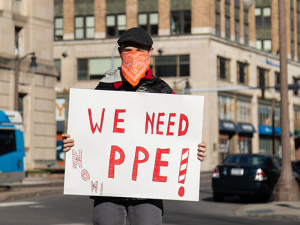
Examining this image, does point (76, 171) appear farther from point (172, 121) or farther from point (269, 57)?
point (269, 57)

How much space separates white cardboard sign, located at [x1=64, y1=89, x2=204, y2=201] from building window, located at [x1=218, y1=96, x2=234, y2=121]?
5059 centimetres

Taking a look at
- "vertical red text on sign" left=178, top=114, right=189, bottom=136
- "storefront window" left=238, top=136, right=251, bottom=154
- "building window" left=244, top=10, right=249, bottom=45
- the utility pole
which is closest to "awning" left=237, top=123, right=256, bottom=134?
"storefront window" left=238, top=136, right=251, bottom=154

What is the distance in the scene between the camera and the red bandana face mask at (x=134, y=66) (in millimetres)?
4586

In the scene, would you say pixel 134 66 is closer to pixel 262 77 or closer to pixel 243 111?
pixel 243 111

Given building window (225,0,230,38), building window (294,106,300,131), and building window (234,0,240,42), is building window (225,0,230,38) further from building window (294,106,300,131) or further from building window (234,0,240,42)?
building window (294,106,300,131)

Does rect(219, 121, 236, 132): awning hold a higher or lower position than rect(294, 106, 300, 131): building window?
lower

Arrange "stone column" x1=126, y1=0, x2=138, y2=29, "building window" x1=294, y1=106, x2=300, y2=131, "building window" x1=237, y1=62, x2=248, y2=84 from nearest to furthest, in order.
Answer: "stone column" x1=126, y1=0, x2=138, y2=29
"building window" x1=237, y1=62, x2=248, y2=84
"building window" x1=294, y1=106, x2=300, y2=131

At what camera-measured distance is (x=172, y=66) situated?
181 feet

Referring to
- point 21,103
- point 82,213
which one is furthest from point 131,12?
point 82,213

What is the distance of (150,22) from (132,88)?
5221 cm

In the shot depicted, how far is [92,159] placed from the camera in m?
4.68

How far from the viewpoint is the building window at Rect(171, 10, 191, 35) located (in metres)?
54.9

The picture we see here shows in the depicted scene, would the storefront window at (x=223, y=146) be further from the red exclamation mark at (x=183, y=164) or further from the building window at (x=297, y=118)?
the red exclamation mark at (x=183, y=164)

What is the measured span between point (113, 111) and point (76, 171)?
53 cm
